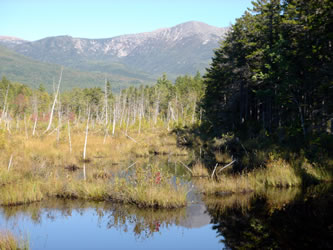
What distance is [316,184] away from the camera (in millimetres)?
13680

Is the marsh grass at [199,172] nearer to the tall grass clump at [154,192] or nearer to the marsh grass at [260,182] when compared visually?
the marsh grass at [260,182]

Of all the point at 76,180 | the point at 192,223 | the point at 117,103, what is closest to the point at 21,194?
the point at 76,180

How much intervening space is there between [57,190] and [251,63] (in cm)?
2390

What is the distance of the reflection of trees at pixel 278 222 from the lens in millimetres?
8466

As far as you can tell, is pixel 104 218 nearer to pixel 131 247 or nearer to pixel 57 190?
pixel 131 247

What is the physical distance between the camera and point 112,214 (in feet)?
38.5

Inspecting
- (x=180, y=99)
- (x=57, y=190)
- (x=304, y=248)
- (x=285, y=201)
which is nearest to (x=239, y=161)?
(x=285, y=201)

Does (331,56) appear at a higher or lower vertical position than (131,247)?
higher

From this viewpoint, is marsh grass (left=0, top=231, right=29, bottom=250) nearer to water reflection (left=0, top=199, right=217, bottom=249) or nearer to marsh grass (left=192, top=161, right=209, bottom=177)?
water reflection (left=0, top=199, right=217, bottom=249)

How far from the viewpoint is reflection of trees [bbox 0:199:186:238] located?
34.7 ft

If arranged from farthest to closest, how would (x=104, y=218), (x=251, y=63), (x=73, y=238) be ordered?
(x=251, y=63) < (x=104, y=218) < (x=73, y=238)

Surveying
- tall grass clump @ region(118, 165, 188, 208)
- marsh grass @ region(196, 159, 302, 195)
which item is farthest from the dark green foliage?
tall grass clump @ region(118, 165, 188, 208)

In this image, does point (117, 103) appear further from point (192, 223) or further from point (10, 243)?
point (10, 243)

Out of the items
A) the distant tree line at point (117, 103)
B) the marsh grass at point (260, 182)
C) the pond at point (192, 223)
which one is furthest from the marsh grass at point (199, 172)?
the distant tree line at point (117, 103)
